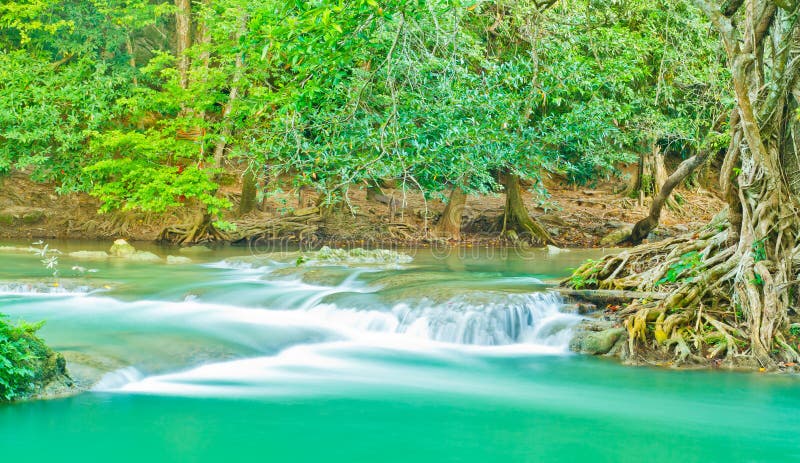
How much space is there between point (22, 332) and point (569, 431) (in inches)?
184

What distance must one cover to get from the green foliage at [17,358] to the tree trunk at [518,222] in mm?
15406

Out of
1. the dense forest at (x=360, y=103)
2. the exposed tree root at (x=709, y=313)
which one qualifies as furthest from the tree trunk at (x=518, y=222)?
the exposed tree root at (x=709, y=313)

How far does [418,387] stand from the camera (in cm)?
823

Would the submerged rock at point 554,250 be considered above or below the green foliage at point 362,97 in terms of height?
below

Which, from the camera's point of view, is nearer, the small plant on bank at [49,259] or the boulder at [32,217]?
the small plant on bank at [49,259]

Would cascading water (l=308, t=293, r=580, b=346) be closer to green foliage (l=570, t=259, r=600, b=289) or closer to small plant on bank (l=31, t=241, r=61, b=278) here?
green foliage (l=570, t=259, r=600, b=289)

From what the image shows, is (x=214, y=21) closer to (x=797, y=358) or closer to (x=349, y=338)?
(x=349, y=338)

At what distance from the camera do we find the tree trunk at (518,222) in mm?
20906

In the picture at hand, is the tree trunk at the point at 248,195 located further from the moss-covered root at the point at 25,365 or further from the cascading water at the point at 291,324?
the moss-covered root at the point at 25,365

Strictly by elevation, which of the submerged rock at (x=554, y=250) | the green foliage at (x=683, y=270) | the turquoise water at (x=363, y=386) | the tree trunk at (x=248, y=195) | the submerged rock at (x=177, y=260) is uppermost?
the tree trunk at (x=248, y=195)

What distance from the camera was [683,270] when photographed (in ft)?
32.5

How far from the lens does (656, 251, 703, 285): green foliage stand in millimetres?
9730

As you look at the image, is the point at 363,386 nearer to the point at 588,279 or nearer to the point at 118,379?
the point at 118,379

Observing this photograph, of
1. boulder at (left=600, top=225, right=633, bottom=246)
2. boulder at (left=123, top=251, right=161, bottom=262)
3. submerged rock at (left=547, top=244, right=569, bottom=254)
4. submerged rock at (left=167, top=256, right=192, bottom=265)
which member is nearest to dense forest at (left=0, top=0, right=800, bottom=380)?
boulder at (left=600, top=225, right=633, bottom=246)
